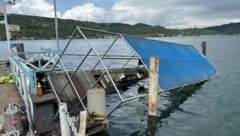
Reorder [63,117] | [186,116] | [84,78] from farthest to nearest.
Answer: [84,78]
[186,116]
[63,117]

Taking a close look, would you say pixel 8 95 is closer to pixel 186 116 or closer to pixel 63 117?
pixel 63 117

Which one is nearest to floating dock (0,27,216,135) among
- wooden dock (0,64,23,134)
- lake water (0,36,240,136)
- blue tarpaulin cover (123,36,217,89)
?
blue tarpaulin cover (123,36,217,89)

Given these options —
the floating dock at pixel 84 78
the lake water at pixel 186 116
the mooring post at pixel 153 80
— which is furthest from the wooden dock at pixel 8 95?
the mooring post at pixel 153 80

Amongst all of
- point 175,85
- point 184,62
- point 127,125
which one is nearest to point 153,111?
point 127,125

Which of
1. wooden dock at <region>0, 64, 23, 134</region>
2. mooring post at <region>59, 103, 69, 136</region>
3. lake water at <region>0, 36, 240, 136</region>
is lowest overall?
lake water at <region>0, 36, 240, 136</region>

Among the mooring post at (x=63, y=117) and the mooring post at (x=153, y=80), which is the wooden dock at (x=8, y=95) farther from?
the mooring post at (x=153, y=80)

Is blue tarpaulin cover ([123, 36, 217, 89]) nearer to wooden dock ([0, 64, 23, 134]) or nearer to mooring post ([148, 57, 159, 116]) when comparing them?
mooring post ([148, 57, 159, 116])

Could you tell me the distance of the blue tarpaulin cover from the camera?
15.8 m

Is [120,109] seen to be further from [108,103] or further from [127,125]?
[127,125]

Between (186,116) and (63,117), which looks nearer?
(63,117)

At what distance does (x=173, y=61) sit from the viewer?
18.8 m

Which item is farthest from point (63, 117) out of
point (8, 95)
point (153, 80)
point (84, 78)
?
point (84, 78)

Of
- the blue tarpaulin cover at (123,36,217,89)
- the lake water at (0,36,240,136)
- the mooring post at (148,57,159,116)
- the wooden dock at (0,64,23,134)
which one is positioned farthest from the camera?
the blue tarpaulin cover at (123,36,217,89)

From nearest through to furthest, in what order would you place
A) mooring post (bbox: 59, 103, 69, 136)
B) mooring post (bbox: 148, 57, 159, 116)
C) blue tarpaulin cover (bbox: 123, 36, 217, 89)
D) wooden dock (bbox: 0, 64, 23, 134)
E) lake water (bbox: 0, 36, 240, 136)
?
mooring post (bbox: 59, 103, 69, 136) < wooden dock (bbox: 0, 64, 23, 134) < mooring post (bbox: 148, 57, 159, 116) < lake water (bbox: 0, 36, 240, 136) < blue tarpaulin cover (bbox: 123, 36, 217, 89)
